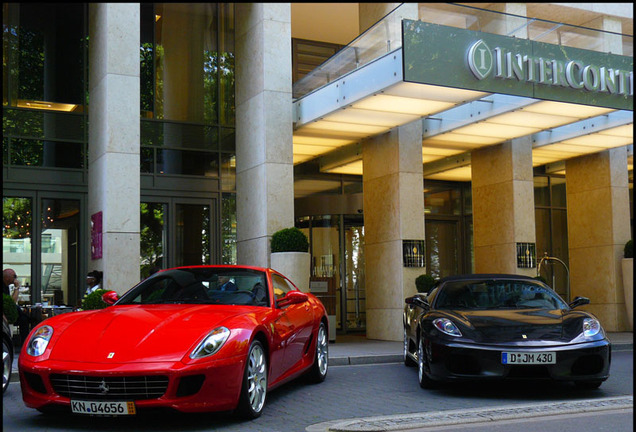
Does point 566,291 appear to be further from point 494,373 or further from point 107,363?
point 107,363

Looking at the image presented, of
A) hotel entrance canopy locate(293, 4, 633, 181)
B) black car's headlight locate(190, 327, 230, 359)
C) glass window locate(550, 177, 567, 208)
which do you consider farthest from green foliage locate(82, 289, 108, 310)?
glass window locate(550, 177, 567, 208)

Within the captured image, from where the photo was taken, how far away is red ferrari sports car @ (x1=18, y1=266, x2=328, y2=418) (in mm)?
5492

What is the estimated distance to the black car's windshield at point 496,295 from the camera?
873 centimetres

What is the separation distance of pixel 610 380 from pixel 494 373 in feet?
8.30

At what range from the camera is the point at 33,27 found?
666 inches

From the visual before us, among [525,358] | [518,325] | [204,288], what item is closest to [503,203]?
[518,325]

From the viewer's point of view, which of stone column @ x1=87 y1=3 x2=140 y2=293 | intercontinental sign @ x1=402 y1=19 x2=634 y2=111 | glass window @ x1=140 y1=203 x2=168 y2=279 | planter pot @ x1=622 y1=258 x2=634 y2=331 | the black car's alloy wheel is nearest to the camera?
the black car's alloy wheel

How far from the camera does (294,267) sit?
1428 cm

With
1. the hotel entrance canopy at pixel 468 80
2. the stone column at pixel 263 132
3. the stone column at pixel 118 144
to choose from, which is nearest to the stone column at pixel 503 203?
the hotel entrance canopy at pixel 468 80

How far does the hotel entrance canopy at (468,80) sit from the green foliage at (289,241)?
2.41 metres

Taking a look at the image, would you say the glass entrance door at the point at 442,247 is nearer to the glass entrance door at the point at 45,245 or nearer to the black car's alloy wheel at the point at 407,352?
the glass entrance door at the point at 45,245

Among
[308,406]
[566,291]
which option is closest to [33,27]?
[308,406]

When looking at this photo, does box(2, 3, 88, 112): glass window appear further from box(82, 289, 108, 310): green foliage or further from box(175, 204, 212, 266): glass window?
box(82, 289, 108, 310): green foliage

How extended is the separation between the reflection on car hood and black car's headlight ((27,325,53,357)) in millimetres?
4010
